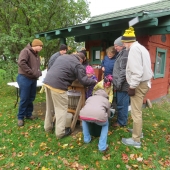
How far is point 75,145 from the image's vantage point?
3467 millimetres

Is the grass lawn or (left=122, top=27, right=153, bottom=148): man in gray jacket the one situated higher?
(left=122, top=27, right=153, bottom=148): man in gray jacket

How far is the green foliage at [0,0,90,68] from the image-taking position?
8008 mm

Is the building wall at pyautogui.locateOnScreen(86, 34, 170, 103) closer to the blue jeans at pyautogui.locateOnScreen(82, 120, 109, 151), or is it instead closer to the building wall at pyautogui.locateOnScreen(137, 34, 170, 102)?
the building wall at pyautogui.locateOnScreen(137, 34, 170, 102)

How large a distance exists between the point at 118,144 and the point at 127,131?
60 centimetres

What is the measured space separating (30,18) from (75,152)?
281 inches

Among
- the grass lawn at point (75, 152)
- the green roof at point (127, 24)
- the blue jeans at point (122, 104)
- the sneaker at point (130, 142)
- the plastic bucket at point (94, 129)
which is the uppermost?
the green roof at point (127, 24)

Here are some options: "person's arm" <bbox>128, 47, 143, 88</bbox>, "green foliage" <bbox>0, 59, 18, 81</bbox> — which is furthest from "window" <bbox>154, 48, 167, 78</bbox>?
"green foliage" <bbox>0, 59, 18, 81</bbox>

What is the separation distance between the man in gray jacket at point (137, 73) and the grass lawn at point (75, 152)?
370mm

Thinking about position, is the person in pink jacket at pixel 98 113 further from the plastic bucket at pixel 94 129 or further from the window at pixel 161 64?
the window at pixel 161 64

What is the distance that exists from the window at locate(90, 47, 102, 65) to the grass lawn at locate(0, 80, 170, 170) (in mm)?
3653

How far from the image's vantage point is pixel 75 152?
3.28m

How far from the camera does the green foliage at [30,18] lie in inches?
315

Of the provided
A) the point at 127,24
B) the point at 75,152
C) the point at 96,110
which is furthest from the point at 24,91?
the point at 127,24

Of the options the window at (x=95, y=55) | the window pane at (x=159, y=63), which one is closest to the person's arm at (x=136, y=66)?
the window at (x=95, y=55)
